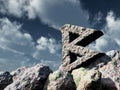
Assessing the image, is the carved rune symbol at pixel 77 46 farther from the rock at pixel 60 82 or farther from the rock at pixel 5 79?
the rock at pixel 5 79

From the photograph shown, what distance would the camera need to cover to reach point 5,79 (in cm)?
1413

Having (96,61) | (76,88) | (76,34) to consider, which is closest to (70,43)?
(76,34)

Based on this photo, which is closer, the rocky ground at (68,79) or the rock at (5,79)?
the rocky ground at (68,79)

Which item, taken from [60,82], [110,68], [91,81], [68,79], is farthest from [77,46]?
[91,81]

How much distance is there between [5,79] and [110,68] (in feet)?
17.0

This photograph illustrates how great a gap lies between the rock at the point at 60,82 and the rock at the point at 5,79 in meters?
2.54

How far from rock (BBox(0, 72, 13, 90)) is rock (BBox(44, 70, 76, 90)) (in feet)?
8.32

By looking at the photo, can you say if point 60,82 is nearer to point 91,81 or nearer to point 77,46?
point 91,81

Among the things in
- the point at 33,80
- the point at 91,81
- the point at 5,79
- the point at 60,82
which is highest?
the point at 5,79

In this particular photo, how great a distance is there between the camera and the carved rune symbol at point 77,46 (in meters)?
14.6

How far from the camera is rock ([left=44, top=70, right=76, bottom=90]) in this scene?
475 inches

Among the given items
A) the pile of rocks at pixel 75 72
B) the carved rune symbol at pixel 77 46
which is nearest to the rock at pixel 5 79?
the pile of rocks at pixel 75 72

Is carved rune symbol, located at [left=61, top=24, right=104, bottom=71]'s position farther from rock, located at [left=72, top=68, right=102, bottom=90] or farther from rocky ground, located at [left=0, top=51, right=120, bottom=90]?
rock, located at [left=72, top=68, right=102, bottom=90]

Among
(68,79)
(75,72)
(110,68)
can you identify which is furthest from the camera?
(110,68)
